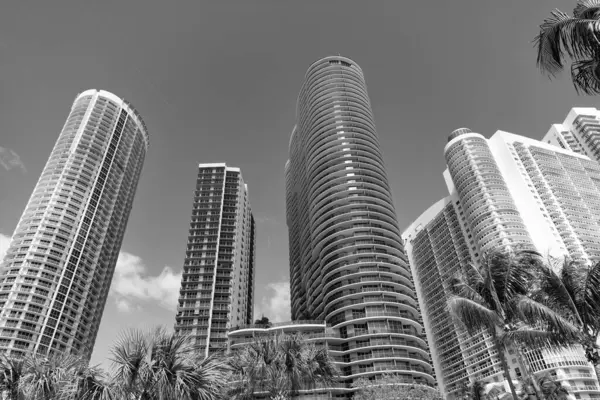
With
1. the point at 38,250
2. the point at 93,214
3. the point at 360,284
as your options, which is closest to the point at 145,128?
the point at 93,214

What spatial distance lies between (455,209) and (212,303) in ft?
357

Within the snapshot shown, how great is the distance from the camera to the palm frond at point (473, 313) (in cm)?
2159

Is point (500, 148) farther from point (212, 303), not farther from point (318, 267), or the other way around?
point (212, 303)

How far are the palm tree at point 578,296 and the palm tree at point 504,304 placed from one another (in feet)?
2.55

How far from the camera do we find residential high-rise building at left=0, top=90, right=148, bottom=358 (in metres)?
110

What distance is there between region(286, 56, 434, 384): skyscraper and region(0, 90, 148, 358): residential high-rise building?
69408mm

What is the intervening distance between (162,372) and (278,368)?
11264 millimetres

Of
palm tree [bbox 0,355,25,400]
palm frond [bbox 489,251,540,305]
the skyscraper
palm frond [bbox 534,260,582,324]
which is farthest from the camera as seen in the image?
the skyscraper

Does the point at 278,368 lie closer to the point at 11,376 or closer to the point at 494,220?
the point at 11,376

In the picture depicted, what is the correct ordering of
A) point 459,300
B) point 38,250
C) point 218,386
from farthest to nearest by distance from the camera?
1. point 38,250
2. point 459,300
3. point 218,386

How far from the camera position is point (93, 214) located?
456ft

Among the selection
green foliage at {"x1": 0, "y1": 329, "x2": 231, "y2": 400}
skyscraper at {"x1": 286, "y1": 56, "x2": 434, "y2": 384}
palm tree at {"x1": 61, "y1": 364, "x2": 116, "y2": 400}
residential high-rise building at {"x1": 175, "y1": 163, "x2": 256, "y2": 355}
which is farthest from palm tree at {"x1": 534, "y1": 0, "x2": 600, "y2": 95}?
residential high-rise building at {"x1": 175, "y1": 163, "x2": 256, "y2": 355}

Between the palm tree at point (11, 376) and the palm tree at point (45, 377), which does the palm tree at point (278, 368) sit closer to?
the palm tree at point (45, 377)

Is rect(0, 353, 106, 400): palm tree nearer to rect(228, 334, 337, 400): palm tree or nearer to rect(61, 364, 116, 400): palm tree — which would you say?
rect(61, 364, 116, 400): palm tree
